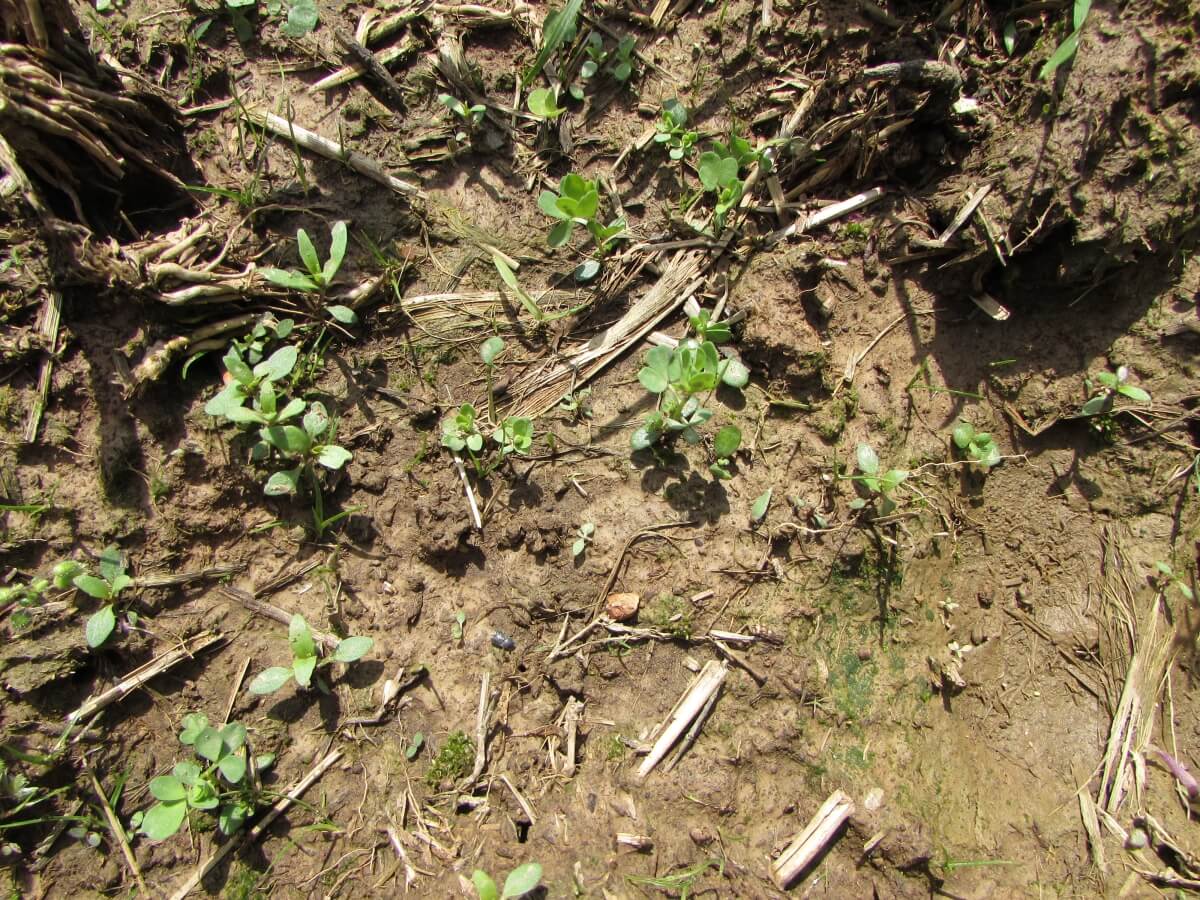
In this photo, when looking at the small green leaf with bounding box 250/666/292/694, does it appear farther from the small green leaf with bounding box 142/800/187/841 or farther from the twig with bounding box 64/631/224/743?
the small green leaf with bounding box 142/800/187/841

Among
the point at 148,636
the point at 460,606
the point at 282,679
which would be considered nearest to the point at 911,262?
the point at 460,606

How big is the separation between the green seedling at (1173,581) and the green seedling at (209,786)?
11.6ft

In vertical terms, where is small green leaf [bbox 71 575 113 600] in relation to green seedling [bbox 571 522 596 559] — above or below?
below

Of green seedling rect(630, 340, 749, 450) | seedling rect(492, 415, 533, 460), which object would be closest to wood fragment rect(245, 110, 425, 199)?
seedling rect(492, 415, 533, 460)

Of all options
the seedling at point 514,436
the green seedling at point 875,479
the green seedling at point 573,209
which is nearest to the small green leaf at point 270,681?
the seedling at point 514,436

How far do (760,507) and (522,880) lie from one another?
1.49 m

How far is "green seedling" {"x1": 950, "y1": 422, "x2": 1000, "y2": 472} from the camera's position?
2654mm

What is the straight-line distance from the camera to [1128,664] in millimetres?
2596

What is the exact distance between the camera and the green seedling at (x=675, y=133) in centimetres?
282

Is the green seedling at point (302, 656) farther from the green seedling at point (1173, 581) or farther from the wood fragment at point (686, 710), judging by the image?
the green seedling at point (1173, 581)

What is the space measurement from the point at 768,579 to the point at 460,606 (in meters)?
1.20

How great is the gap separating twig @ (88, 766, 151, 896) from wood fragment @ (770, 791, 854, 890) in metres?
2.15

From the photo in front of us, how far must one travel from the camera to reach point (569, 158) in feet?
9.60

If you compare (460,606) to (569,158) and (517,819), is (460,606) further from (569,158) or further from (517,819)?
(569,158)
